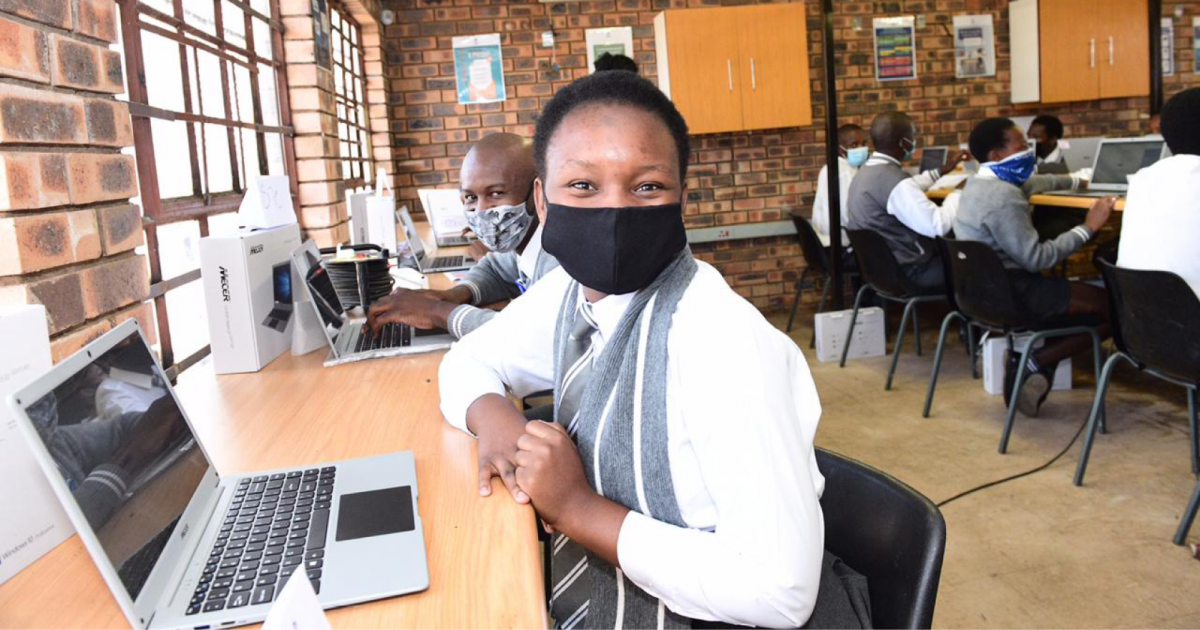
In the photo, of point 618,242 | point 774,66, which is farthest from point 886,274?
point 618,242

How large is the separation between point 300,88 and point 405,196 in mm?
2564

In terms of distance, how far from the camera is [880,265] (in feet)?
14.3

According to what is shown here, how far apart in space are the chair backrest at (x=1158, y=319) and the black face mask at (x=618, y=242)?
6.35 feet

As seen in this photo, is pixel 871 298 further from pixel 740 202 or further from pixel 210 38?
pixel 210 38

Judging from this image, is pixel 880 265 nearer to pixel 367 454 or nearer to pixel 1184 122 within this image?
pixel 1184 122

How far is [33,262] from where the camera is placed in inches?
48.1

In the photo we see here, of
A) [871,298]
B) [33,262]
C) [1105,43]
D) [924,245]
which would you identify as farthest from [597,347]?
[1105,43]

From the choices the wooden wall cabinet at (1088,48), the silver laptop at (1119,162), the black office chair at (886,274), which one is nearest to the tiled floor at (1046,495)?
the black office chair at (886,274)

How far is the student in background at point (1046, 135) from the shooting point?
19.2 ft

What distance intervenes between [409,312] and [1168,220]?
2.24m

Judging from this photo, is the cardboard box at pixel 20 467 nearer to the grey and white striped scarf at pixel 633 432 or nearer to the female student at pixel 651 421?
the female student at pixel 651 421

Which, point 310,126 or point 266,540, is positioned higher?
point 310,126

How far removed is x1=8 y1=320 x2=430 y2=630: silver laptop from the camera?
789mm

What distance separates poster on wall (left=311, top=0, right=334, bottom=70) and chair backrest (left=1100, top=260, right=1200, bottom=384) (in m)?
3.04
